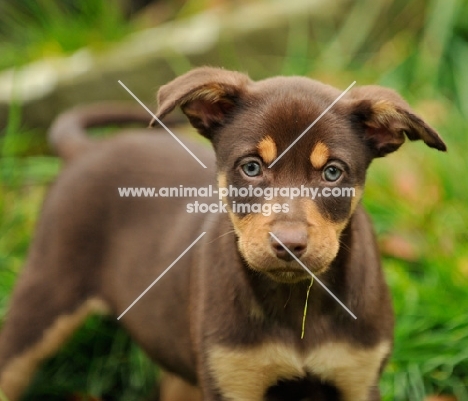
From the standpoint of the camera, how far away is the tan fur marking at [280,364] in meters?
3.66

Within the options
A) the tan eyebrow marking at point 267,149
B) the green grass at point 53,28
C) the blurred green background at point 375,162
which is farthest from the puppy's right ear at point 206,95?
the green grass at point 53,28

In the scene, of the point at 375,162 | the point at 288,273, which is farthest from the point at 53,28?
the point at 288,273

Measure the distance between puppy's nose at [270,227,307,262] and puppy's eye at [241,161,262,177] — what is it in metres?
0.32

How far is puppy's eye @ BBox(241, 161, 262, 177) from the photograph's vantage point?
11.6 feet

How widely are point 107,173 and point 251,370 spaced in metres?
1.42

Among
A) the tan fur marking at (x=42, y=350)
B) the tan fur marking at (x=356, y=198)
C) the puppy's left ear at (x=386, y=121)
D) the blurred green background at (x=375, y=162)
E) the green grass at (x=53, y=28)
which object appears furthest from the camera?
the green grass at (x=53, y=28)

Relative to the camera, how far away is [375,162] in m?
6.11

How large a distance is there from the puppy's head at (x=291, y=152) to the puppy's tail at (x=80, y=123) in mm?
1437

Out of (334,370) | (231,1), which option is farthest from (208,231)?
(231,1)

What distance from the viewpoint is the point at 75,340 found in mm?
5344

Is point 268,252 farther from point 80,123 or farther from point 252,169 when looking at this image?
point 80,123

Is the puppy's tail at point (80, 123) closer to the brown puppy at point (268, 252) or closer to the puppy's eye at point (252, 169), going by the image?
the brown puppy at point (268, 252)

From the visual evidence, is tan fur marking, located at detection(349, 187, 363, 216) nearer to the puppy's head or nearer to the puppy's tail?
the puppy's head

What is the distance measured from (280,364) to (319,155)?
2.71 ft
